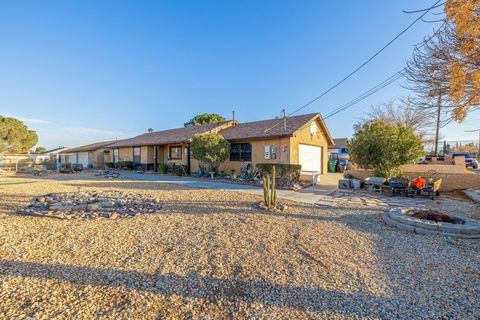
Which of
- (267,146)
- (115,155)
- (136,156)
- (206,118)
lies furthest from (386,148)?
(206,118)

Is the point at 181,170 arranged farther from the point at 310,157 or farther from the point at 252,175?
the point at 310,157

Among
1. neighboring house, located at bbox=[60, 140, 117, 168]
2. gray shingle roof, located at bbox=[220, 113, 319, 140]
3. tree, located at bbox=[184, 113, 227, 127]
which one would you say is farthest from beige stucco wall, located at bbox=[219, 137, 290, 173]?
tree, located at bbox=[184, 113, 227, 127]

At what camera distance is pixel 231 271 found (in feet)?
10.5

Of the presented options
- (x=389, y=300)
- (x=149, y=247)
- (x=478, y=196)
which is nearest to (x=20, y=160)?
(x=149, y=247)

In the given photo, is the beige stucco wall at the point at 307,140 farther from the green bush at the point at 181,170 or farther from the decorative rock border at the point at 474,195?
the green bush at the point at 181,170

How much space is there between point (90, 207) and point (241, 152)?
458 inches

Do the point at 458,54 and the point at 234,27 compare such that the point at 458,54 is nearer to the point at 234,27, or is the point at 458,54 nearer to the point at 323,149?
the point at 234,27

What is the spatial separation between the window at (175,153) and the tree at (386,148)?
14570 millimetres

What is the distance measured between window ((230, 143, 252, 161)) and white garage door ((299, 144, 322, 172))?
12.5 ft

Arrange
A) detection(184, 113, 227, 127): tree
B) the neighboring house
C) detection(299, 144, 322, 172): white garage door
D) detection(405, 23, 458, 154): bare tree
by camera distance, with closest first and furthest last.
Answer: detection(405, 23, 458, 154): bare tree
detection(299, 144, 322, 172): white garage door
the neighboring house
detection(184, 113, 227, 127): tree

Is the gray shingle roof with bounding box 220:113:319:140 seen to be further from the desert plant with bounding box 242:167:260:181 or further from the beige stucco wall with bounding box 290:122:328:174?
the desert plant with bounding box 242:167:260:181

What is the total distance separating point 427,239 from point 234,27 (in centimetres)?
1476

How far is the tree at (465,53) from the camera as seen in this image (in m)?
4.83

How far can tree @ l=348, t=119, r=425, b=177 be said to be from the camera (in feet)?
34.8
